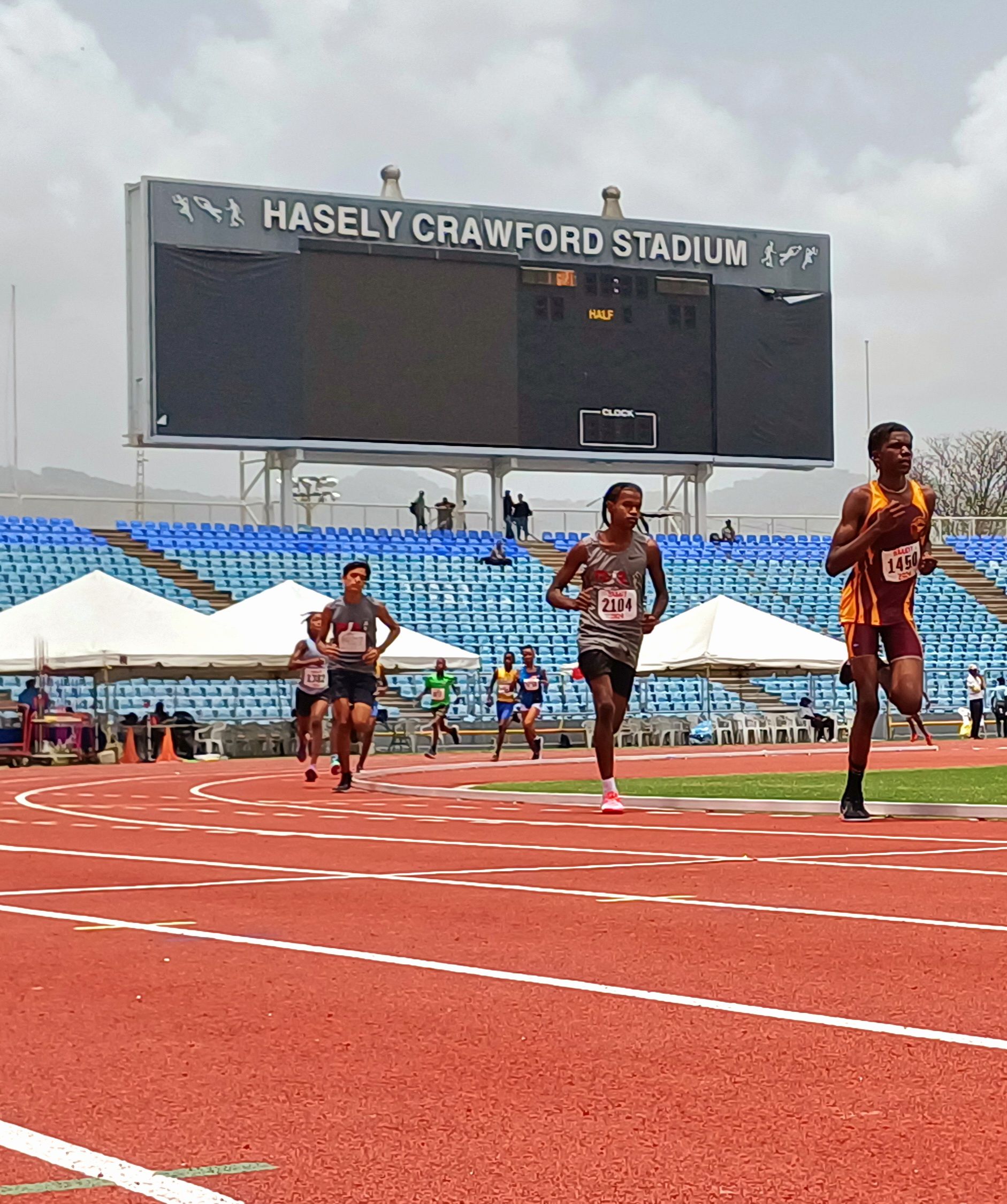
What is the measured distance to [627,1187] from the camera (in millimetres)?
3430

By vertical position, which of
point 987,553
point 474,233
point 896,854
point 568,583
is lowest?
point 896,854

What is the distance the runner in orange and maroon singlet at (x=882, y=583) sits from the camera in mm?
11984

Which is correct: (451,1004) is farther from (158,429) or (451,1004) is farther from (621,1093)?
(158,429)

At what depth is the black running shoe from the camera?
11.9 metres

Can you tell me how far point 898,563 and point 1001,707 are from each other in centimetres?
3175

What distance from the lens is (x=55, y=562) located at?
141ft

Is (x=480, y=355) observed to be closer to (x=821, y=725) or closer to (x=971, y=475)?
(x=821, y=725)

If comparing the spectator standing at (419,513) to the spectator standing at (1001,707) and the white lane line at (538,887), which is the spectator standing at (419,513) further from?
the white lane line at (538,887)

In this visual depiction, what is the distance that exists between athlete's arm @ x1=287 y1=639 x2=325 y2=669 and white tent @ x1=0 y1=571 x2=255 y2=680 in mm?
2702

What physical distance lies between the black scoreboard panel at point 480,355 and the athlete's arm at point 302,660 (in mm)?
14276

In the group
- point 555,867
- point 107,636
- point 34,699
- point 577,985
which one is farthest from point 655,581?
point 34,699

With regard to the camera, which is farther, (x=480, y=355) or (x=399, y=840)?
(x=480, y=355)

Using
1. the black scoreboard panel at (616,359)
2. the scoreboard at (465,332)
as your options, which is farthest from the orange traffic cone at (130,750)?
the black scoreboard panel at (616,359)

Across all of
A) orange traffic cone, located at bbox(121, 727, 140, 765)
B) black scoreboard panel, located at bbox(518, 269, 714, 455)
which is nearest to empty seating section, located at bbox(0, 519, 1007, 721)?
black scoreboard panel, located at bbox(518, 269, 714, 455)
